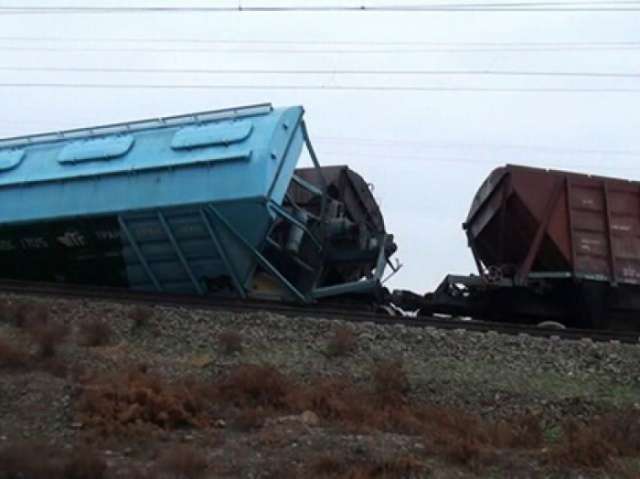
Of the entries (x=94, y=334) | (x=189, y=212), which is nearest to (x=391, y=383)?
(x=94, y=334)

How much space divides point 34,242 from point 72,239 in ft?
2.85

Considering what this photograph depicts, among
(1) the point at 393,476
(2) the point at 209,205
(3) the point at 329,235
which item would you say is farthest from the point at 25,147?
(1) the point at 393,476

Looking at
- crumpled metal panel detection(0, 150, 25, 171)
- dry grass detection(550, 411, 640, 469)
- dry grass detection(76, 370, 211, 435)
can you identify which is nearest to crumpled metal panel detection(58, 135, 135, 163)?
crumpled metal panel detection(0, 150, 25, 171)

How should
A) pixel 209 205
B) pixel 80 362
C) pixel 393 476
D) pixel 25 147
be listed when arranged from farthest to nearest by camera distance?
pixel 25 147 < pixel 209 205 < pixel 80 362 < pixel 393 476

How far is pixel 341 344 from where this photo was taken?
13.2 meters

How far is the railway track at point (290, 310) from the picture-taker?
1596 centimetres

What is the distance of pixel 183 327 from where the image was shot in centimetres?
1412

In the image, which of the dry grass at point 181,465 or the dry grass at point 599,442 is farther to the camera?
the dry grass at point 599,442

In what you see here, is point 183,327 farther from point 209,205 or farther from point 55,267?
point 55,267

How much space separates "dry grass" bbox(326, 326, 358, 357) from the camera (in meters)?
A: 13.1

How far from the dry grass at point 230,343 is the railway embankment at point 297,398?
21 millimetres

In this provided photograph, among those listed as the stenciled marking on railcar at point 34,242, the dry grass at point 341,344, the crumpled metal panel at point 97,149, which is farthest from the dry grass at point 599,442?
the stenciled marking on railcar at point 34,242

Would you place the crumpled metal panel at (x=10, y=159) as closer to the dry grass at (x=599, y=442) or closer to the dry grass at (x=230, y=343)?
the dry grass at (x=230, y=343)

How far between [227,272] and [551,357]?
6505 mm
